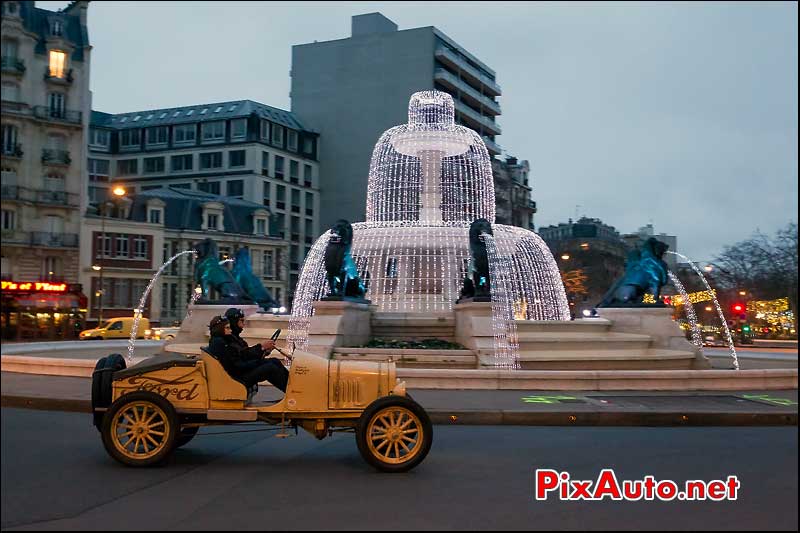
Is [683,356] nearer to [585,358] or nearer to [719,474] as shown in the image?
[585,358]

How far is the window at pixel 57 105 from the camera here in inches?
2134

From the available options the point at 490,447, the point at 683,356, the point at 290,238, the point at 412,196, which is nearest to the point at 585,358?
the point at 683,356

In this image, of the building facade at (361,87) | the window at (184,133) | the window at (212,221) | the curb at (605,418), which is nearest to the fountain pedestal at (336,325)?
the curb at (605,418)

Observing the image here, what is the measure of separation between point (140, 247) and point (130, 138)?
2670 cm

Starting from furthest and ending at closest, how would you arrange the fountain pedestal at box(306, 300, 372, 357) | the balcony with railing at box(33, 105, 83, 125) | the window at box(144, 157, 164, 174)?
the window at box(144, 157, 164, 174)
the balcony with railing at box(33, 105, 83, 125)
the fountain pedestal at box(306, 300, 372, 357)

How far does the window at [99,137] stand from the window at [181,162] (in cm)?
847

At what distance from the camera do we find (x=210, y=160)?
7962cm

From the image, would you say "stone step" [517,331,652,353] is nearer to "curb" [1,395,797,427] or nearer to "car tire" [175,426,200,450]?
"curb" [1,395,797,427]

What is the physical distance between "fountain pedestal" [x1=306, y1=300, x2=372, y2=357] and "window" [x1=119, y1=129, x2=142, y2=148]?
70.9 m

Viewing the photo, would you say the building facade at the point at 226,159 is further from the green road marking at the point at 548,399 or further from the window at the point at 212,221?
the green road marking at the point at 548,399

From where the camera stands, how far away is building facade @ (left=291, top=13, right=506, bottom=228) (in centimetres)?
8162

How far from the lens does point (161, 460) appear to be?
778 cm

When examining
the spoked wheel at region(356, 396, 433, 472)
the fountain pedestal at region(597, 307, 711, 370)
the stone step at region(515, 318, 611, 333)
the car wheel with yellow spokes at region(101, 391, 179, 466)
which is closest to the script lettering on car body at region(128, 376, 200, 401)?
the car wheel with yellow spokes at region(101, 391, 179, 466)

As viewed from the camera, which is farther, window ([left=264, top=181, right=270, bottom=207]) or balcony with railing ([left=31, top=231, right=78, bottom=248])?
window ([left=264, top=181, right=270, bottom=207])
